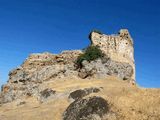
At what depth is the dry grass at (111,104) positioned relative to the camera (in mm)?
42344

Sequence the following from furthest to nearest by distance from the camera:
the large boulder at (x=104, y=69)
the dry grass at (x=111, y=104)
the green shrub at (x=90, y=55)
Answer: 1. the green shrub at (x=90, y=55)
2. the large boulder at (x=104, y=69)
3. the dry grass at (x=111, y=104)

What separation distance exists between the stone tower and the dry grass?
1682 centimetres

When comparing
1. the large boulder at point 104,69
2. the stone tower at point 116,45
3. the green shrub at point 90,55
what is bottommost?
the large boulder at point 104,69

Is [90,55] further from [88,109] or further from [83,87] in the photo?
[88,109]

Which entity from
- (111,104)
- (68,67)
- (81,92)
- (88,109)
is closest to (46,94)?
(81,92)

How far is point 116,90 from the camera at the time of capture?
171 feet

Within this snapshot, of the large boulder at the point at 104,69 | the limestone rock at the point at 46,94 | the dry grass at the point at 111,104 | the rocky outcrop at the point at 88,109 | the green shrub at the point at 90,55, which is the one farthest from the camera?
the green shrub at the point at 90,55

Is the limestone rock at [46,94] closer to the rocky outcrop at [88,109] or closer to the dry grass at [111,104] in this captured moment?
the dry grass at [111,104]

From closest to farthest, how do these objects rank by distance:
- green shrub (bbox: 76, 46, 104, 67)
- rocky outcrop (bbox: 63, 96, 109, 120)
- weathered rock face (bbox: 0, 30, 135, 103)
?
1. rocky outcrop (bbox: 63, 96, 109, 120)
2. weathered rock face (bbox: 0, 30, 135, 103)
3. green shrub (bbox: 76, 46, 104, 67)

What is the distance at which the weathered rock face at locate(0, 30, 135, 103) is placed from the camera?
74625 millimetres

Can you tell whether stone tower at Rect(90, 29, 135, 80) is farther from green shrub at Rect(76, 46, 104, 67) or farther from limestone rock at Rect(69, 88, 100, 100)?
limestone rock at Rect(69, 88, 100, 100)

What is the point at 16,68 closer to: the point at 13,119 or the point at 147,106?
the point at 13,119

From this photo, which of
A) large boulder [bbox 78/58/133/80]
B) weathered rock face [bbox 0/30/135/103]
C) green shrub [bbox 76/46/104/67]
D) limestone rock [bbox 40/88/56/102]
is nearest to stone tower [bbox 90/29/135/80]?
weathered rock face [bbox 0/30/135/103]

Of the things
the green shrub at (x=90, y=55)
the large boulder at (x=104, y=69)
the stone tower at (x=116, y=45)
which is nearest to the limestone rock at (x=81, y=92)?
the large boulder at (x=104, y=69)
